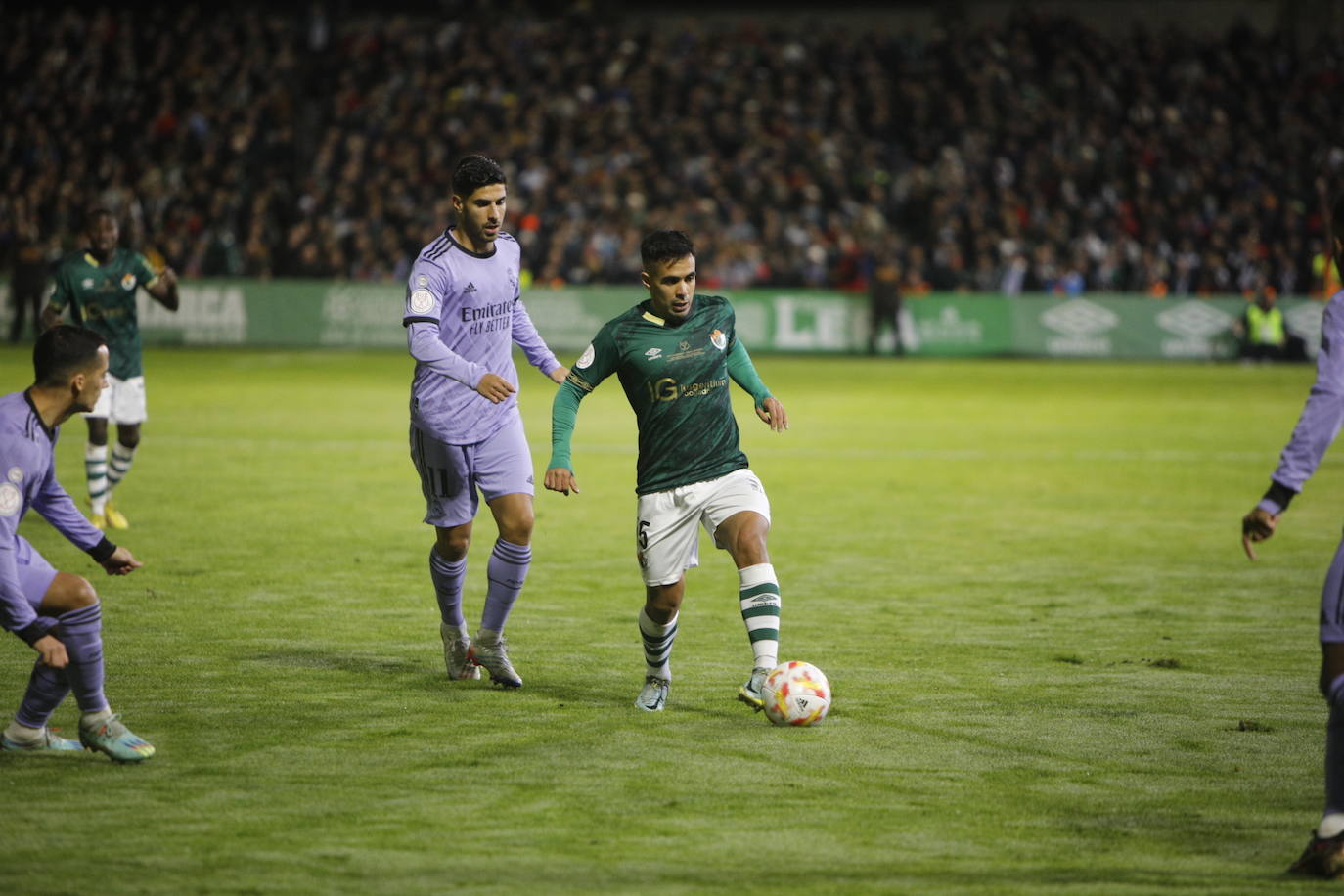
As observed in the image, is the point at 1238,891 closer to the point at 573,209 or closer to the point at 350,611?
the point at 350,611

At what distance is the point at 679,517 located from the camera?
7.27 metres

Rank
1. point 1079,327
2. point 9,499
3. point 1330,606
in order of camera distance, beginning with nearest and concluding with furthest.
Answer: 1. point 1330,606
2. point 9,499
3. point 1079,327

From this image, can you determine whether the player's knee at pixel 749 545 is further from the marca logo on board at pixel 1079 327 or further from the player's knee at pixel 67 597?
the marca logo on board at pixel 1079 327

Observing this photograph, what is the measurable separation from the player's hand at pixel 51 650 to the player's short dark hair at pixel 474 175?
299 cm

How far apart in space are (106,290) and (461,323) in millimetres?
6076

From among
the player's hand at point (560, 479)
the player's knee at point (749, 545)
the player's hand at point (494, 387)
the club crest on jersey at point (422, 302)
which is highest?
the club crest on jersey at point (422, 302)

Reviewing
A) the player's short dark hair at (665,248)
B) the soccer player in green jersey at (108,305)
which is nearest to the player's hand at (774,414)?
the player's short dark hair at (665,248)

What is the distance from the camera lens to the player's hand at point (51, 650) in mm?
5781

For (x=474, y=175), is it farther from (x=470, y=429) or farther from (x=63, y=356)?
(x=63, y=356)

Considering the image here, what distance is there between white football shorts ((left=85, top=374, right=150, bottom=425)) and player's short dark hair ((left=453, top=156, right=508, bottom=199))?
20.4 feet

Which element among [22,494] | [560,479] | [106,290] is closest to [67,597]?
[22,494]

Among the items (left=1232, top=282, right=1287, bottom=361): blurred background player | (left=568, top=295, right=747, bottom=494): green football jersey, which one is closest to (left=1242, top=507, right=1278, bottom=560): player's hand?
(left=568, top=295, right=747, bottom=494): green football jersey

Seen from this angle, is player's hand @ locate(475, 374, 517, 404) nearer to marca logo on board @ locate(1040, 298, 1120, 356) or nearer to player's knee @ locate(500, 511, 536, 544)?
player's knee @ locate(500, 511, 536, 544)

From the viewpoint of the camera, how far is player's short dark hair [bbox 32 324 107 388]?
238 inches
